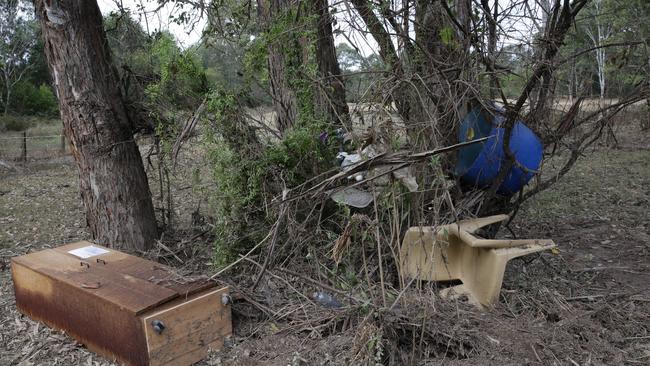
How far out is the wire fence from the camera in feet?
49.8

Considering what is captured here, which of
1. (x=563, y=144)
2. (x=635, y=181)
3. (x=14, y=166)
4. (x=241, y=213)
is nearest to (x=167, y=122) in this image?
(x=241, y=213)

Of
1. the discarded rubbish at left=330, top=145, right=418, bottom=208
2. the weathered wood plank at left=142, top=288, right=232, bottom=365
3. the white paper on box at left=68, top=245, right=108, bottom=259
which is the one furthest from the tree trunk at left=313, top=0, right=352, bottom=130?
the white paper on box at left=68, top=245, right=108, bottom=259

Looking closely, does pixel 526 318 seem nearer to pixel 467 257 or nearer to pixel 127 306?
pixel 467 257

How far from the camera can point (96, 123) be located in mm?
5410

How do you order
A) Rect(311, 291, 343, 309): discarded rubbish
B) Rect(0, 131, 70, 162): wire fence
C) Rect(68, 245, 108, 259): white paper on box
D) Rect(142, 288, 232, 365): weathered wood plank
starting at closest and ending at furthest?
Rect(142, 288, 232, 365): weathered wood plank, Rect(311, 291, 343, 309): discarded rubbish, Rect(68, 245, 108, 259): white paper on box, Rect(0, 131, 70, 162): wire fence

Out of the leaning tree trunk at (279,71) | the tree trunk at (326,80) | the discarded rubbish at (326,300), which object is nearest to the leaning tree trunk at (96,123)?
the leaning tree trunk at (279,71)

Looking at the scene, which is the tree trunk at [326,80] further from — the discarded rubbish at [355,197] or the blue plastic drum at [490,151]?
the blue plastic drum at [490,151]

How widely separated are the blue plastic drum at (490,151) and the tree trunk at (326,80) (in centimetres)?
108

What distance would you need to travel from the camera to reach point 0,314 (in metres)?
4.65

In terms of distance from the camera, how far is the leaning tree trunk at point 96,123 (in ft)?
17.7

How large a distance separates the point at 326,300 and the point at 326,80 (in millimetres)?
2234

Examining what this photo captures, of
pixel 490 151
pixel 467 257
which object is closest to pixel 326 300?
pixel 467 257

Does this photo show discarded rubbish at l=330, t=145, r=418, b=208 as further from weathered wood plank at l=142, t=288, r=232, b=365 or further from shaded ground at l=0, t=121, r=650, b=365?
weathered wood plank at l=142, t=288, r=232, b=365

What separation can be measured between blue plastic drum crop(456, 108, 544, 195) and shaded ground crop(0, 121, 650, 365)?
2.75 feet
